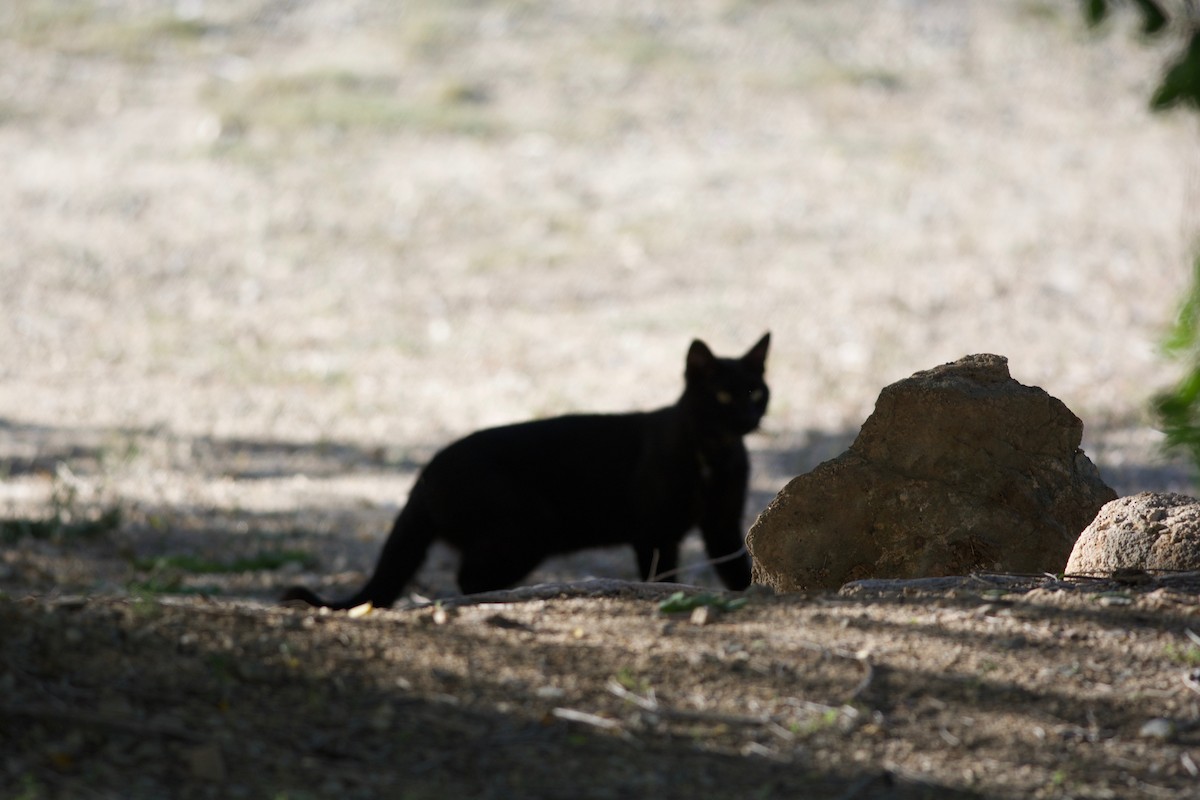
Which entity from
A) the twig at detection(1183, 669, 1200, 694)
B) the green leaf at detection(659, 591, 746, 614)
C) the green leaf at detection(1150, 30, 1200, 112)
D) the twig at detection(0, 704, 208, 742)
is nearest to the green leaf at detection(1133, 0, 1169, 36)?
the green leaf at detection(1150, 30, 1200, 112)

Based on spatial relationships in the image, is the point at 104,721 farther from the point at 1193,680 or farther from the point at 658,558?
the point at 658,558

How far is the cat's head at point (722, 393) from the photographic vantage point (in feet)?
23.0

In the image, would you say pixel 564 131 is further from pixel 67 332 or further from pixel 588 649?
pixel 588 649

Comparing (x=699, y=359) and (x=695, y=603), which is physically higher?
(x=699, y=359)

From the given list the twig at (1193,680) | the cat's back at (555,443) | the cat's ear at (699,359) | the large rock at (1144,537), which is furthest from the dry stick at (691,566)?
the twig at (1193,680)

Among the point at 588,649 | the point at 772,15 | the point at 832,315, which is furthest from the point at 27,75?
the point at 588,649

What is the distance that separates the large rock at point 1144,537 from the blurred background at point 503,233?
3.67 meters

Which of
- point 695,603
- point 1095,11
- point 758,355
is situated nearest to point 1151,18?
point 1095,11

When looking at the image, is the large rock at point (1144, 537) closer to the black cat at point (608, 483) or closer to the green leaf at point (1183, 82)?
the green leaf at point (1183, 82)

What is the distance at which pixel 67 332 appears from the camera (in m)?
12.4

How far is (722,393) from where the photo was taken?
23.1 feet

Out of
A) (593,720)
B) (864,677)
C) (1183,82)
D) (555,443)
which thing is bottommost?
(593,720)

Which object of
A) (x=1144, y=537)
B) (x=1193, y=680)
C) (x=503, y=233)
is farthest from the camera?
(x=503, y=233)

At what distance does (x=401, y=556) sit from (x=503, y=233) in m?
8.44
